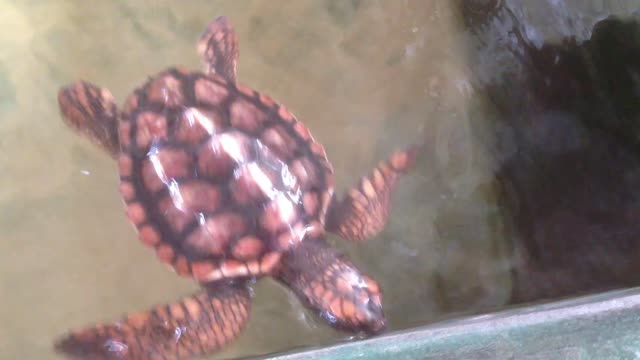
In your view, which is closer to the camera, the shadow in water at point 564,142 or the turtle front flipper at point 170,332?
the turtle front flipper at point 170,332

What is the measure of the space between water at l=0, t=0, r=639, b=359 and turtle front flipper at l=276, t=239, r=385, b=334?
0.38 feet

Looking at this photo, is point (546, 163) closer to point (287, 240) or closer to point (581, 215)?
point (581, 215)

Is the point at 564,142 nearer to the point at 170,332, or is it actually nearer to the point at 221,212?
the point at 221,212

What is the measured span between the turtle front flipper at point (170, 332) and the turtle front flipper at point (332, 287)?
0.12 metres

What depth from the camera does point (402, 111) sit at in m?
1.39

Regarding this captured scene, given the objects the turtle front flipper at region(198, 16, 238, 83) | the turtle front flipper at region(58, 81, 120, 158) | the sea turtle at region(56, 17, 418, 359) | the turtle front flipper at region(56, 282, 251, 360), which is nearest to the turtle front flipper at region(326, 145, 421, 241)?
the sea turtle at region(56, 17, 418, 359)

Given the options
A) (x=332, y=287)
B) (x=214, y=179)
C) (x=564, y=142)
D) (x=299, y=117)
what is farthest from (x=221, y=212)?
(x=564, y=142)

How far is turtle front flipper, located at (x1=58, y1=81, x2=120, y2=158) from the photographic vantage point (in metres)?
1.25

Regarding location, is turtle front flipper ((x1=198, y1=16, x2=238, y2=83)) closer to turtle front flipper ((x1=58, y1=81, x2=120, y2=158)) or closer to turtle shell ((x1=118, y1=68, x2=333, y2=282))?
turtle shell ((x1=118, y1=68, x2=333, y2=282))

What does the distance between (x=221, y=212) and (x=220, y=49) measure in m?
0.39

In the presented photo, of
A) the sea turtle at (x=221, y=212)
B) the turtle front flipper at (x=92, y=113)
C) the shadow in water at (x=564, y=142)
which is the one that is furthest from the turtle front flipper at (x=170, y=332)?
the shadow in water at (x=564, y=142)

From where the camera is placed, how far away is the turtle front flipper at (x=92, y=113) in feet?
4.11

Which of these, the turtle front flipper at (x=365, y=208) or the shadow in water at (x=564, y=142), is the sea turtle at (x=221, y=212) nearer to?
the turtle front flipper at (x=365, y=208)

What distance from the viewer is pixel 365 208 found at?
1252 millimetres
